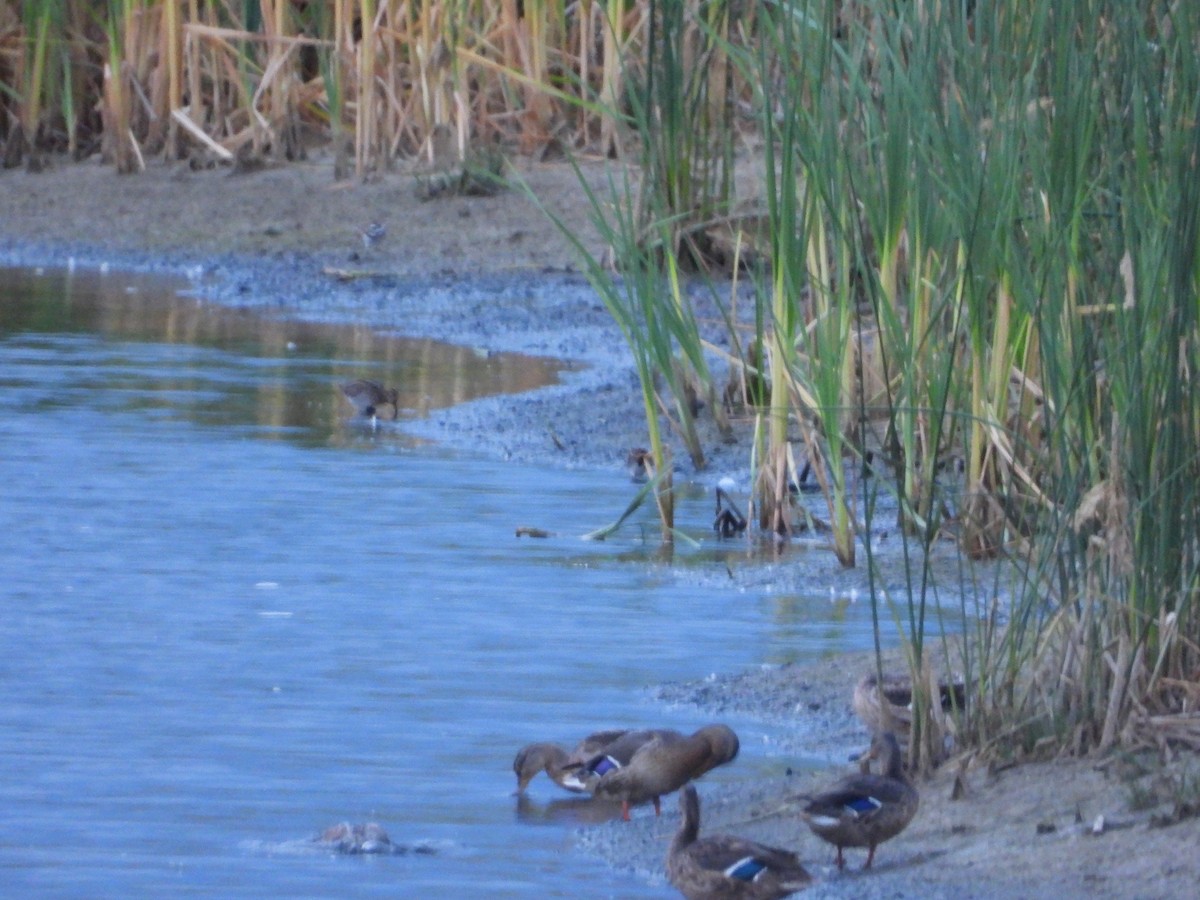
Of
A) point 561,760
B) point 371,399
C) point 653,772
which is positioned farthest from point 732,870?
point 371,399

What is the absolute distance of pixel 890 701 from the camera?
4.55 m

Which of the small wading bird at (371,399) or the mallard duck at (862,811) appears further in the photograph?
the small wading bird at (371,399)

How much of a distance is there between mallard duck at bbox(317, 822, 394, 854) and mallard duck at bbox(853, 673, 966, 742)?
87cm

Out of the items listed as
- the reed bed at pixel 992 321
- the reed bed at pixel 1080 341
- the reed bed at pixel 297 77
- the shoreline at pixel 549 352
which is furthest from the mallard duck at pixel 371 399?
the reed bed at pixel 1080 341

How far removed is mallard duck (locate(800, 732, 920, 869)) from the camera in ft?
12.3

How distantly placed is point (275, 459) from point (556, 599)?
2.24m

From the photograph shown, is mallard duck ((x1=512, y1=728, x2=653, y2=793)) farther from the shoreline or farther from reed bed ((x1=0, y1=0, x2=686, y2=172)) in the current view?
reed bed ((x1=0, y1=0, x2=686, y2=172))

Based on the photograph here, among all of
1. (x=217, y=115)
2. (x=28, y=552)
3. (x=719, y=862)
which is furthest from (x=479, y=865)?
(x=217, y=115)

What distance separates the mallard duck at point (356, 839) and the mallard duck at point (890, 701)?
2.84 feet

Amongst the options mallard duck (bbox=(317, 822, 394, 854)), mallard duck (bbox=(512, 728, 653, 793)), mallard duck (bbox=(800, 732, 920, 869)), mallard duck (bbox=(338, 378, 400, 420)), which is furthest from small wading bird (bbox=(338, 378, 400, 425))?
mallard duck (bbox=(800, 732, 920, 869))

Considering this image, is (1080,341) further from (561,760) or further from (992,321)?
(992,321)

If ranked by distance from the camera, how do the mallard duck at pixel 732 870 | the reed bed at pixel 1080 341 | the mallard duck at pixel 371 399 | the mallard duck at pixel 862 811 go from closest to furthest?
the mallard duck at pixel 732 870
the mallard duck at pixel 862 811
the reed bed at pixel 1080 341
the mallard duck at pixel 371 399

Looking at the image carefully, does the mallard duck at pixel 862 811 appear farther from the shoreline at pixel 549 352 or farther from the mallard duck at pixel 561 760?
the mallard duck at pixel 561 760

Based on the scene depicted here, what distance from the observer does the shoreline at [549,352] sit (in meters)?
3.75
